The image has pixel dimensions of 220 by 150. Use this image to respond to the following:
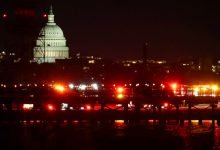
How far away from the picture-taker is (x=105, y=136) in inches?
2227

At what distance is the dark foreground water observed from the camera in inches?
2003

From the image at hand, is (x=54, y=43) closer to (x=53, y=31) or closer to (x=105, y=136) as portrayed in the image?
(x=53, y=31)

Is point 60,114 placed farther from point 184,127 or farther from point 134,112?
point 184,127

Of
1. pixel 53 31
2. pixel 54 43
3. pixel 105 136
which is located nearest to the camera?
pixel 105 136

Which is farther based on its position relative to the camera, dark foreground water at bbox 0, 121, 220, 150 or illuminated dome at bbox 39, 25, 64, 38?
illuminated dome at bbox 39, 25, 64, 38

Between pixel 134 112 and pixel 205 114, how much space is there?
6022 millimetres

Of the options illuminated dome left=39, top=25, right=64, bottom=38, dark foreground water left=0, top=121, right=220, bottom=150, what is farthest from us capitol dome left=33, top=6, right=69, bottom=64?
dark foreground water left=0, top=121, right=220, bottom=150

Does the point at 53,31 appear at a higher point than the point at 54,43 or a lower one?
higher

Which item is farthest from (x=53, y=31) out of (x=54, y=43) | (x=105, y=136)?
(x=105, y=136)

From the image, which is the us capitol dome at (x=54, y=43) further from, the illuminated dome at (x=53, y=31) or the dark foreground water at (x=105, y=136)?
the dark foreground water at (x=105, y=136)

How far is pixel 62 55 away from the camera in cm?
19388

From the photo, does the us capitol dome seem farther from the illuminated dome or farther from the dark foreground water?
the dark foreground water

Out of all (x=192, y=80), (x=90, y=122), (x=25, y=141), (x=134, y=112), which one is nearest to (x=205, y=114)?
(x=134, y=112)

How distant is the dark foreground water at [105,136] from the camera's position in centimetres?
5088
